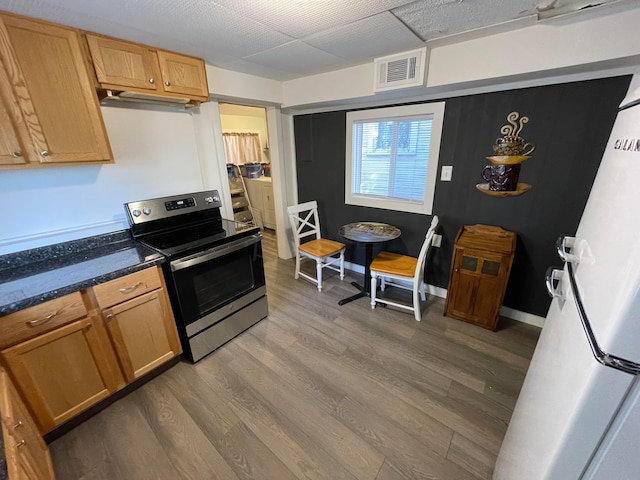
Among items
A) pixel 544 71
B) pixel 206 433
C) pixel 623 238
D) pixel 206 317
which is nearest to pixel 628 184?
pixel 623 238

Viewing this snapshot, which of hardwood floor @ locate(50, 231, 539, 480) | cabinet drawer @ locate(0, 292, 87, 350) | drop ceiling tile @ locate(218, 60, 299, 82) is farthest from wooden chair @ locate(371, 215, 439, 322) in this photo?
cabinet drawer @ locate(0, 292, 87, 350)

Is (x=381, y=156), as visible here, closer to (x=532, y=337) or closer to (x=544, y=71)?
(x=544, y=71)

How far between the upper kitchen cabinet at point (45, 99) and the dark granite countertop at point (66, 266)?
1.97 feet

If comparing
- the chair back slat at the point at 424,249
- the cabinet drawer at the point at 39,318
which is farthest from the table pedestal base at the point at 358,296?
the cabinet drawer at the point at 39,318

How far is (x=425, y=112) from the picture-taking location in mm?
2447

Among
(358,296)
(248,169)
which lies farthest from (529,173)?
(248,169)

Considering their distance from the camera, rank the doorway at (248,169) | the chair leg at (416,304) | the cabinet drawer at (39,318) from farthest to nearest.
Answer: the doorway at (248,169)
the chair leg at (416,304)
the cabinet drawer at (39,318)

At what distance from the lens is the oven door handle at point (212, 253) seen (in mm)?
1733

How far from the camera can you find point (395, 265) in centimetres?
253

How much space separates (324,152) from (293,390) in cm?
257

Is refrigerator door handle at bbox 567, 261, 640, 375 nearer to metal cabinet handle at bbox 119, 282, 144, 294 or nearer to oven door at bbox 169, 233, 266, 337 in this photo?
oven door at bbox 169, 233, 266, 337

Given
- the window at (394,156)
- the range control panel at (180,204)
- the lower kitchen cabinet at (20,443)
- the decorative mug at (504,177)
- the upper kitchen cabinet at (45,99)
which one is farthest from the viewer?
the window at (394,156)

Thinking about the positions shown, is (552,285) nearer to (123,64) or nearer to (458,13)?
(458,13)

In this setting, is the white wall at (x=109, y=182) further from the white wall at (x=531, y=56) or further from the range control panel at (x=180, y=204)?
the white wall at (x=531, y=56)
